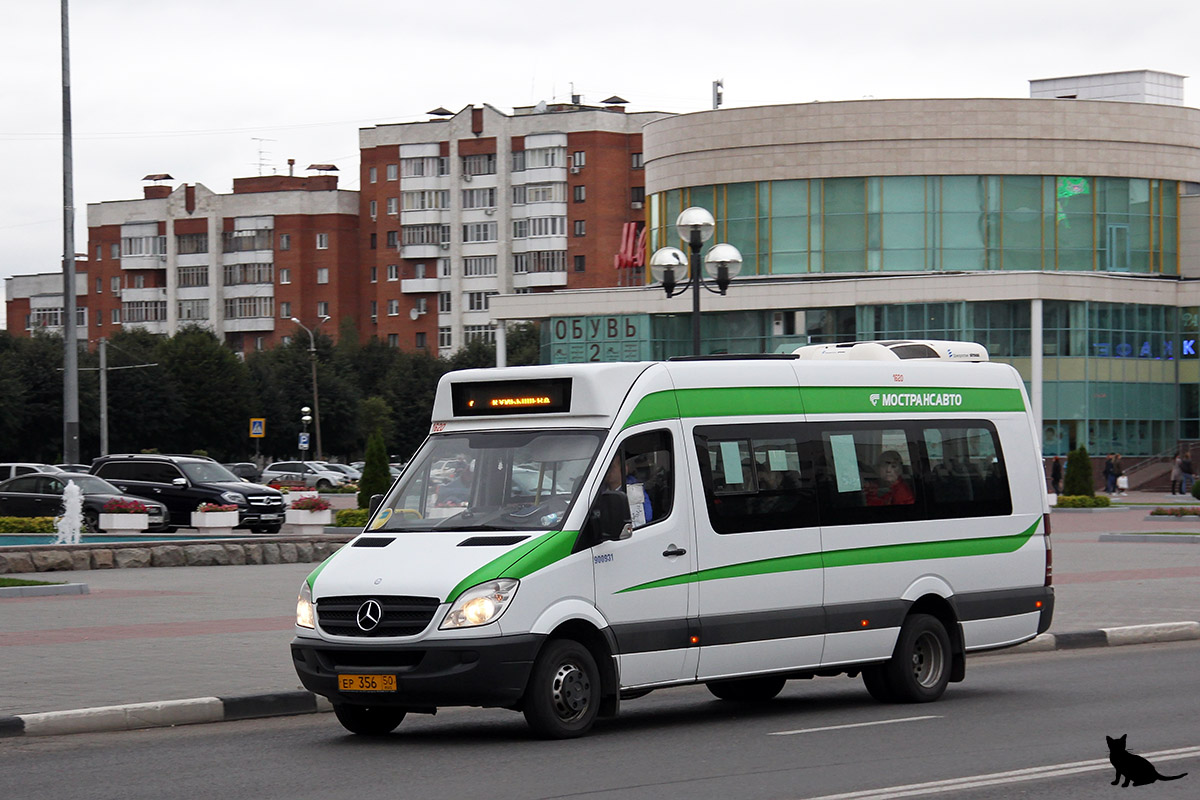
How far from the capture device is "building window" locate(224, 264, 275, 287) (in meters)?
135

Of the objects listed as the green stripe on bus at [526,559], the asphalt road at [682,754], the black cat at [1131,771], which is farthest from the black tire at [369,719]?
the black cat at [1131,771]

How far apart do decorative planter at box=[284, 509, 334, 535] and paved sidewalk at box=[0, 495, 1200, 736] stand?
11.9 m

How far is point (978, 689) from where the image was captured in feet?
45.4

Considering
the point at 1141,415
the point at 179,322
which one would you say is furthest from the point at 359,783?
the point at 179,322

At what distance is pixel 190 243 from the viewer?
449ft

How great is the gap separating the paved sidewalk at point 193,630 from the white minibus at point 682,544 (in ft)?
6.05

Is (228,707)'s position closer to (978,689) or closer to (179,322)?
(978,689)

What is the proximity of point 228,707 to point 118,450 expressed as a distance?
84.5 meters

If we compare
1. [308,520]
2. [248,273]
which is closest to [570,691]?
[308,520]

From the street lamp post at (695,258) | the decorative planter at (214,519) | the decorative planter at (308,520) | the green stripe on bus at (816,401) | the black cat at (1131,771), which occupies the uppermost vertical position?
the street lamp post at (695,258)

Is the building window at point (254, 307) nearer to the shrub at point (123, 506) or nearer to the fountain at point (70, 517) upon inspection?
the fountain at point (70, 517)

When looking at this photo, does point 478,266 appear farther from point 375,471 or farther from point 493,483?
point 493,483

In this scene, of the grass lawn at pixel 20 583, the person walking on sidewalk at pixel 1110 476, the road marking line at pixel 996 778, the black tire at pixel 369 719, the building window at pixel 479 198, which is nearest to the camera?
the road marking line at pixel 996 778

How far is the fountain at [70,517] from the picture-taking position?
3033 cm
